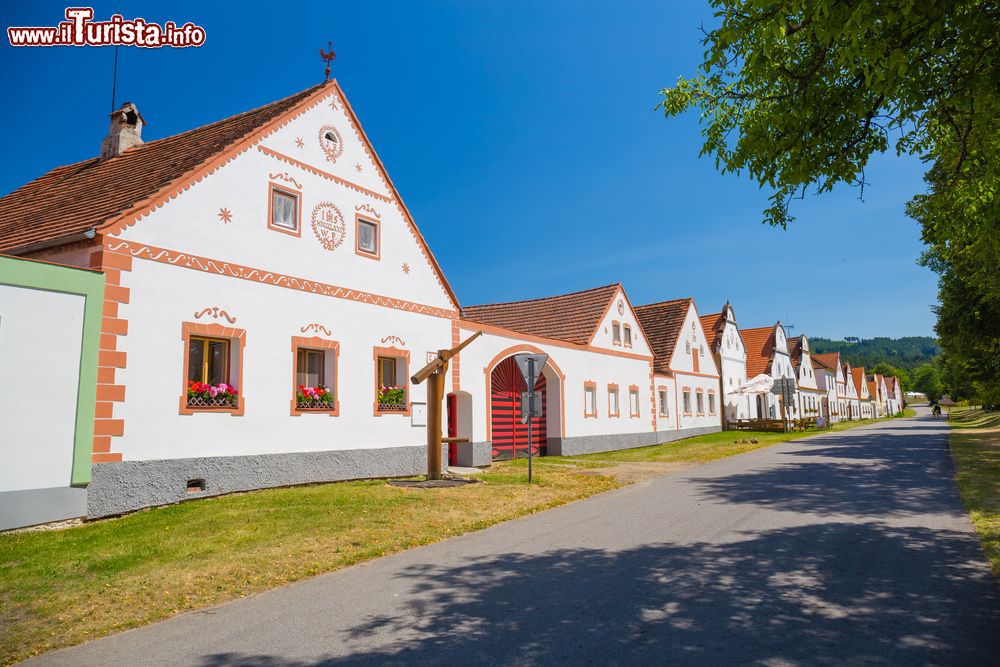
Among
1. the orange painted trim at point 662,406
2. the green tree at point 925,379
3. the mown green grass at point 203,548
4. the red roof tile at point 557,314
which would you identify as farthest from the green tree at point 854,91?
the green tree at point 925,379

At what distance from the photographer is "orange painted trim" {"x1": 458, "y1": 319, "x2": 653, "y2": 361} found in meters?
19.3

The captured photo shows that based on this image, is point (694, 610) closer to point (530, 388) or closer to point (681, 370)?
point (530, 388)

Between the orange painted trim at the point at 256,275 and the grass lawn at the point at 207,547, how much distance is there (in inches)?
167

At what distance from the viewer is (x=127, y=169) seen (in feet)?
47.0

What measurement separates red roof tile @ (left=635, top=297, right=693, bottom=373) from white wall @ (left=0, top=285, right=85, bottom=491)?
26599 millimetres

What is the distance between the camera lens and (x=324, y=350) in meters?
14.4

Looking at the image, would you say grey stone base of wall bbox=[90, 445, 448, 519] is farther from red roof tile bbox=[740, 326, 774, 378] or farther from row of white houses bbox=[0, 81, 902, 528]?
red roof tile bbox=[740, 326, 774, 378]

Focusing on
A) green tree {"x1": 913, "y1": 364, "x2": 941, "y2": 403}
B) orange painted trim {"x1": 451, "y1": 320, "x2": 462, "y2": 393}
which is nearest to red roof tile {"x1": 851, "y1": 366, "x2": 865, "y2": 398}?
green tree {"x1": 913, "y1": 364, "x2": 941, "y2": 403}

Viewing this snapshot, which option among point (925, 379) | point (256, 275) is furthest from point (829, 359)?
point (925, 379)

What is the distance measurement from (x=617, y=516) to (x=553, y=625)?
545cm

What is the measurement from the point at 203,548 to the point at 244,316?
18.5ft

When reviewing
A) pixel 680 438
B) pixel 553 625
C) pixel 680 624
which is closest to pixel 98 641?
pixel 553 625

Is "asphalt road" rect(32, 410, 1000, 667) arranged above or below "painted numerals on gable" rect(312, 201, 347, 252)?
below

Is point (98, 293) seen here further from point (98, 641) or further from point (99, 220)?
point (98, 641)
